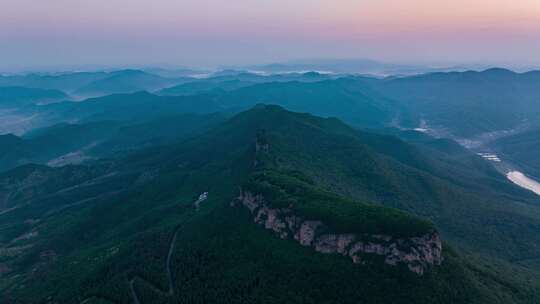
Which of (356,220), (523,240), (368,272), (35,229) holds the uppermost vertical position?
(356,220)

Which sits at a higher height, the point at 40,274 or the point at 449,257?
the point at 449,257

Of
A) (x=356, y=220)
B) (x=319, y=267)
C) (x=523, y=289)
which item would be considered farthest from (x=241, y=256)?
(x=523, y=289)

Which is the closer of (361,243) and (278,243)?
(361,243)

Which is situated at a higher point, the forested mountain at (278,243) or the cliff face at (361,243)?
the cliff face at (361,243)

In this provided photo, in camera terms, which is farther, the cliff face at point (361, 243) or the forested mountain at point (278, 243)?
the forested mountain at point (278, 243)

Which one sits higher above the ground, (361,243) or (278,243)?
(361,243)

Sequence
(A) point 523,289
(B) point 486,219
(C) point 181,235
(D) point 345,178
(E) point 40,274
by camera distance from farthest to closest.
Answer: (D) point 345,178 → (B) point 486,219 → (E) point 40,274 → (C) point 181,235 → (A) point 523,289

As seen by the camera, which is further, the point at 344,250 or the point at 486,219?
the point at 486,219

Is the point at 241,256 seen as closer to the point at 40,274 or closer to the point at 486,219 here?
the point at 40,274
